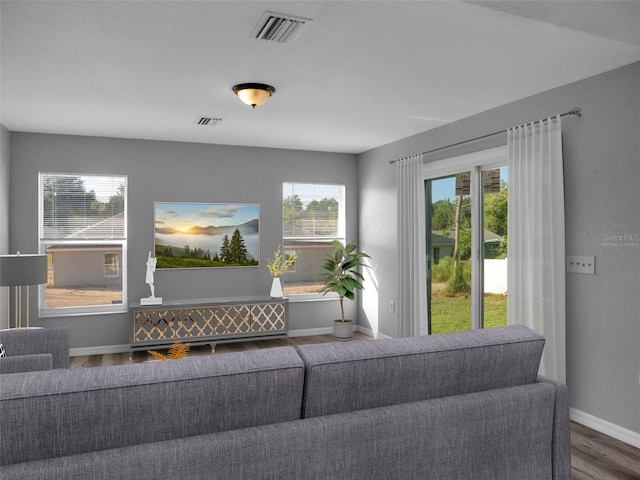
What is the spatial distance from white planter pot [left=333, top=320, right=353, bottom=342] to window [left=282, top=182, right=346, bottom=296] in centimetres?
62

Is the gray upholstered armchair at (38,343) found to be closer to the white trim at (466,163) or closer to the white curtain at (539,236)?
the white curtain at (539,236)

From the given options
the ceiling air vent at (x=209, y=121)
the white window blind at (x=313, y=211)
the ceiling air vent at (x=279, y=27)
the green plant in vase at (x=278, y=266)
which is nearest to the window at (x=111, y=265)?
the green plant in vase at (x=278, y=266)

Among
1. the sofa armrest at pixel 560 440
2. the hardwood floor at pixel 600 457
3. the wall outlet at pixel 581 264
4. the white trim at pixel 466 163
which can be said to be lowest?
the hardwood floor at pixel 600 457

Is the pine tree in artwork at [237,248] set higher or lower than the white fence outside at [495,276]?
higher

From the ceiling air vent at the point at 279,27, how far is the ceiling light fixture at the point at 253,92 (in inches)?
30.3

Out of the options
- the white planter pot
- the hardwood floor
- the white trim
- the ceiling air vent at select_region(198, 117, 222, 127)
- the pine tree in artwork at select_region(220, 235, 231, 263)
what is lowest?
the hardwood floor

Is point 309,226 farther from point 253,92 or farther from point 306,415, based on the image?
point 306,415

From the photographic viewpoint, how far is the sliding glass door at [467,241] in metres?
4.39

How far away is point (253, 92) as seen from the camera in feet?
11.5

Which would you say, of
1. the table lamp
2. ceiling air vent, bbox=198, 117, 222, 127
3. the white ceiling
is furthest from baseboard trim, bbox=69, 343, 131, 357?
ceiling air vent, bbox=198, 117, 222, 127

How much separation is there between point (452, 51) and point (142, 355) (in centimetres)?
441

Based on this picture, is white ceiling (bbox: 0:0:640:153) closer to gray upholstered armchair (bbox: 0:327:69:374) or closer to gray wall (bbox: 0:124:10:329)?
gray wall (bbox: 0:124:10:329)

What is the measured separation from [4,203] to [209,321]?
2.44 meters

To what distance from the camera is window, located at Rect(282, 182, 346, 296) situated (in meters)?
6.38
